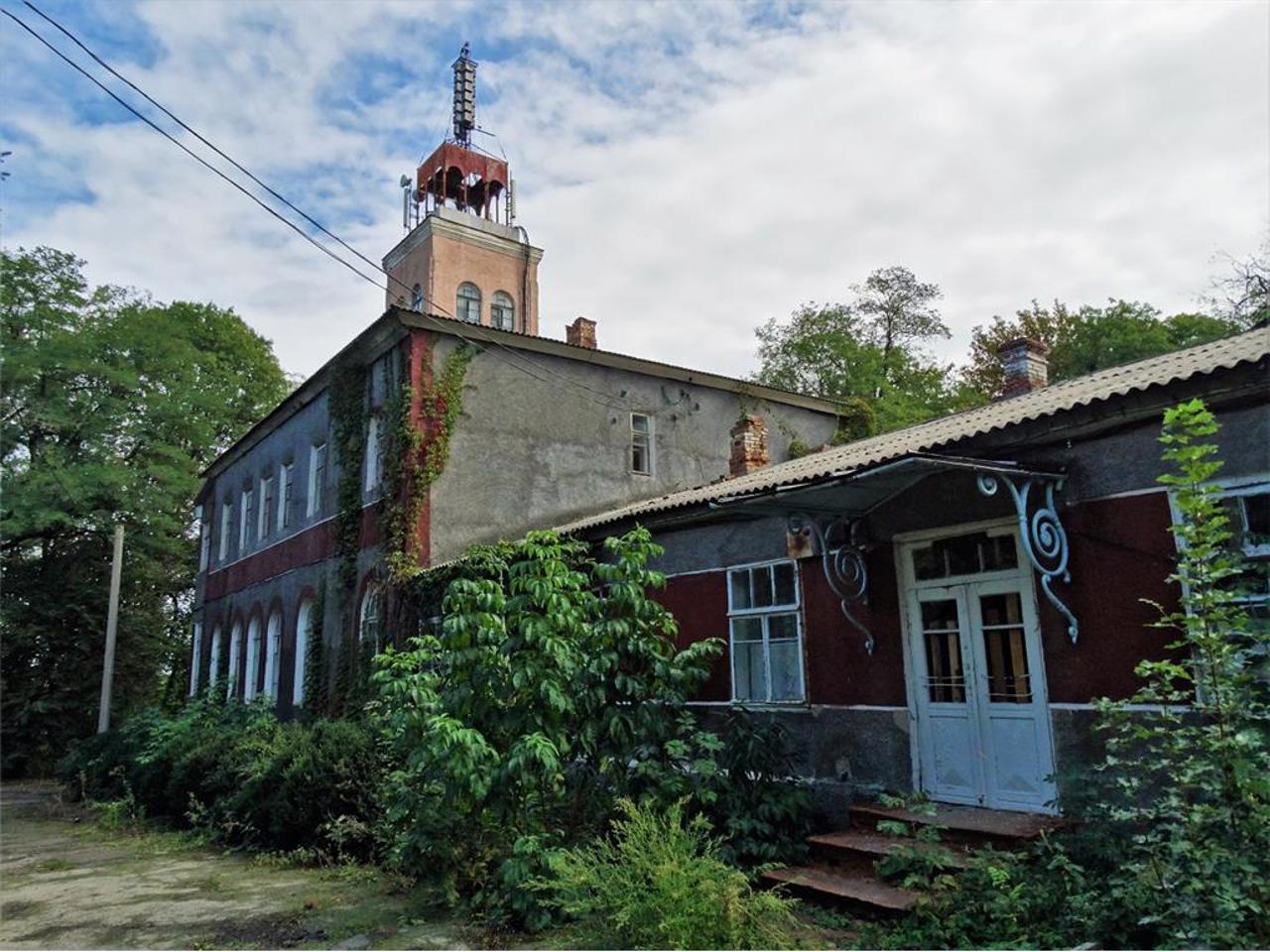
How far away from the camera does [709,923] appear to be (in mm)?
5488

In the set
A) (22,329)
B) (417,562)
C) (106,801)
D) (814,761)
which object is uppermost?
(22,329)

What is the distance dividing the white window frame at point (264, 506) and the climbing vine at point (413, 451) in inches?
303

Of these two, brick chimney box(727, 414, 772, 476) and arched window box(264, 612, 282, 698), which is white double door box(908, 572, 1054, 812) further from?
arched window box(264, 612, 282, 698)

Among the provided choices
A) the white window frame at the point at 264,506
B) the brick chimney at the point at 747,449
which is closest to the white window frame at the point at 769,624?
the brick chimney at the point at 747,449

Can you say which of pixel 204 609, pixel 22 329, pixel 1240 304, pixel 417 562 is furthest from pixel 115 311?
pixel 1240 304

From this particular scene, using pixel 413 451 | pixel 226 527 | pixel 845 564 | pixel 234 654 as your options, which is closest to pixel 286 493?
pixel 234 654

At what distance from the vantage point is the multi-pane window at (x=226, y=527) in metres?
25.6

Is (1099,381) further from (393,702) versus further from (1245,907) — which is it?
(393,702)

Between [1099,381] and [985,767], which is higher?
[1099,381]

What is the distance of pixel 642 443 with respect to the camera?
1886 cm

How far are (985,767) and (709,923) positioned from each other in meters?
3.64

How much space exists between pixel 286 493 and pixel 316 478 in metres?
2.18

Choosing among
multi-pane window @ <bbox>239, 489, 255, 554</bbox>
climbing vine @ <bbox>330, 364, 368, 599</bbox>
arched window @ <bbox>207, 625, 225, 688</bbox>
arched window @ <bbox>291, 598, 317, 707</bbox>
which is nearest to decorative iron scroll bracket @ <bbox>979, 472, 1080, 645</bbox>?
climbing vine @ <bbox>330, 364, 368, 599</bbox>

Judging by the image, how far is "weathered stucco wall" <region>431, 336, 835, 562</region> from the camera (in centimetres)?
1653
